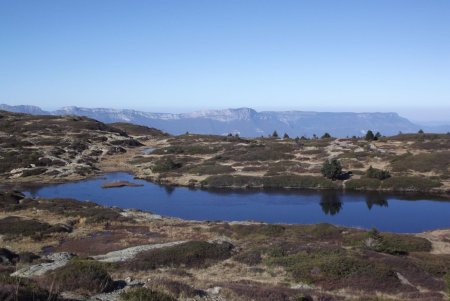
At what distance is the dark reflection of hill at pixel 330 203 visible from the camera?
59294 millimetres

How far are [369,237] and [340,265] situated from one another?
31.1ft

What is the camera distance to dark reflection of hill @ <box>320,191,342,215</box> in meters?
59.3

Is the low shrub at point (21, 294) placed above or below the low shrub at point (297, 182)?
above

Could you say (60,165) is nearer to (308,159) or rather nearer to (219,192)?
(219,192)

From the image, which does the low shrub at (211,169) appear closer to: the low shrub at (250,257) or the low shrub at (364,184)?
the low shrub at (364,184)

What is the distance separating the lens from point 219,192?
72.1m

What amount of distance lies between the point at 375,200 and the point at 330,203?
6.81 meters

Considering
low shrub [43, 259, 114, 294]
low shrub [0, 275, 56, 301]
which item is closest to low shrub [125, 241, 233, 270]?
low shrub [43, 259, 114, 294]

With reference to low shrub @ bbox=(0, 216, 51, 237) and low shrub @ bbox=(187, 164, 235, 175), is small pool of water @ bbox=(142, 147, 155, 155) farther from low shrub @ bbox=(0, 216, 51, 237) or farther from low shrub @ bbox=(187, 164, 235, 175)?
low shrub @ bbox=(0, 216, 51, 237)

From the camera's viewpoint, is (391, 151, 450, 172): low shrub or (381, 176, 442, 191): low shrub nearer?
(381, 176, 442, 191): low shrub

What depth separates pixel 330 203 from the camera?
63438 millimetres

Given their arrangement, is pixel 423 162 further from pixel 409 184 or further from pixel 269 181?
pixel 269 181

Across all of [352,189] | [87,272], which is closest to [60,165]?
[352,189]

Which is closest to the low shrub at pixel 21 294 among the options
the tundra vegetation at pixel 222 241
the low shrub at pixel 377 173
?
the tundra vegetation at pixel 222 241
